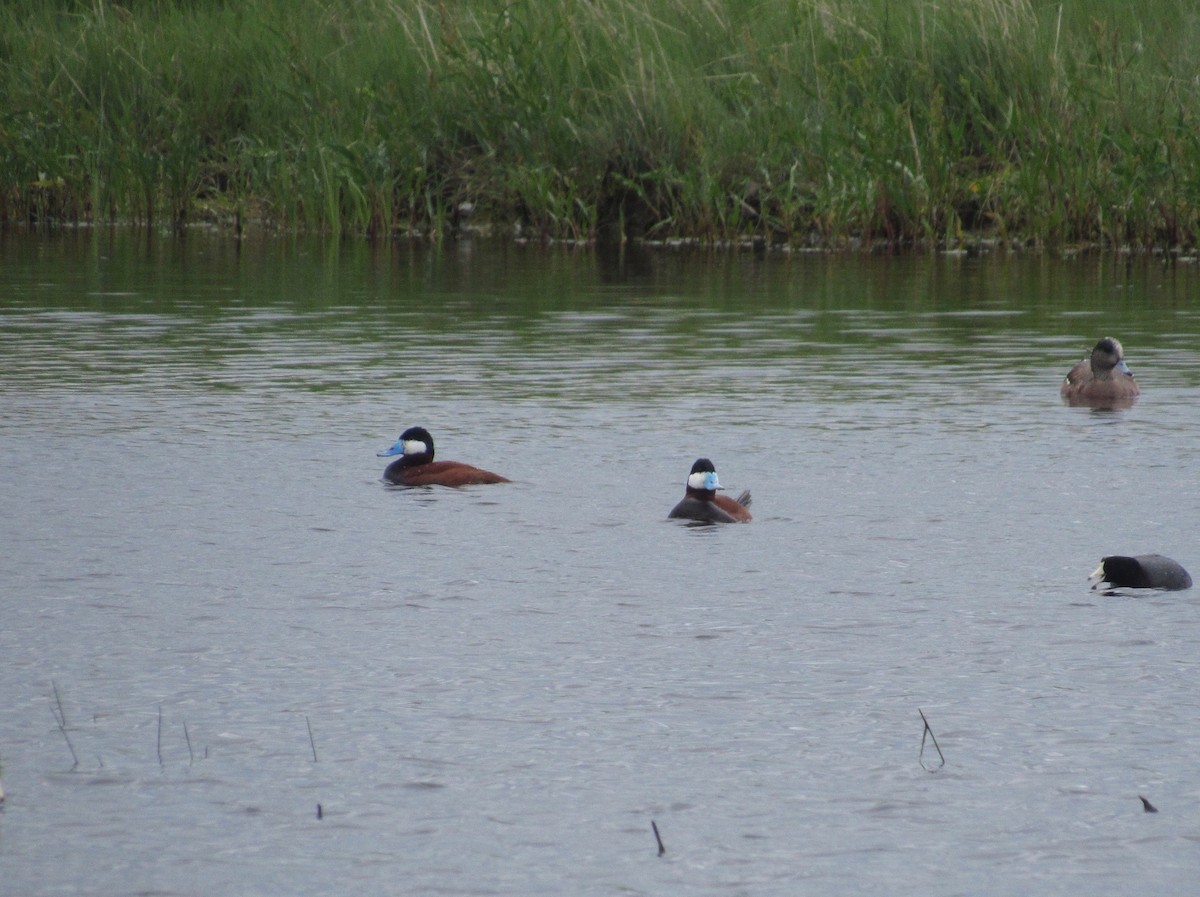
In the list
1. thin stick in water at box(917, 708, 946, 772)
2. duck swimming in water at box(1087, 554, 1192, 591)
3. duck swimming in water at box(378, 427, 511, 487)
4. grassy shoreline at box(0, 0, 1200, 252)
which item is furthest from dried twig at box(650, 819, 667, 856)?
grassy shoreline at box(0, 0, 1200, 252)

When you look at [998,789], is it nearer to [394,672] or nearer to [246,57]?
[394,672]

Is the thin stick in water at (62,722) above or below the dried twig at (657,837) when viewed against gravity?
above

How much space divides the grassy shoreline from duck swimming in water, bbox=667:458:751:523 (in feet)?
37.8

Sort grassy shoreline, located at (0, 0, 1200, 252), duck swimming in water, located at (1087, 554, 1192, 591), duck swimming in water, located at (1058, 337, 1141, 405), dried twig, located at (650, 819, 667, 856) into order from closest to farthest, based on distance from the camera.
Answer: dried twig, located at (650, 819, 667, 856) < duck swimming in water, located at (1087, 554, 1192, 591) < duck swimming in water, located at (1058, 337, 1141, 405) < grassy shoreline, located at (0, 0, 1200, 252)

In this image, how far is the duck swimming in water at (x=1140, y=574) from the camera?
7.12m

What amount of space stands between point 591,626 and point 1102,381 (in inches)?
228

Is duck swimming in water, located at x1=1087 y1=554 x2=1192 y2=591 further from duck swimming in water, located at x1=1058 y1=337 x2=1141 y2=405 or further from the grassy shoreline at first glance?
the grassy shoreline

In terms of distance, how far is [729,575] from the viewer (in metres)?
7.65

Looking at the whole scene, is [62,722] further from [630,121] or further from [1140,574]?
[630,121]

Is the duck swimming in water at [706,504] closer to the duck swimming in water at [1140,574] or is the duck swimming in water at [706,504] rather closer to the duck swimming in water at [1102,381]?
the duck swimming in water at [1140,574]

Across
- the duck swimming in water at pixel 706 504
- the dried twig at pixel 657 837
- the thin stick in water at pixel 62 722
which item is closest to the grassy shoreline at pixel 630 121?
the duck swimming in water at pixel 706 504

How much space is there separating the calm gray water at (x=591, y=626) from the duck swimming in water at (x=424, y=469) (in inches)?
3.2

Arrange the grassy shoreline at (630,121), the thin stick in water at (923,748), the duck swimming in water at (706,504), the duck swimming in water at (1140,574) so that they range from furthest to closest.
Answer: the grassy shoreline at (630,121) < the duck swimming in water at (706,504) < the duck swimming in water at (1140,574) < the thin stick in water at (923,748)

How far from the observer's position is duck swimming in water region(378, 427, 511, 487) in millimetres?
9367
